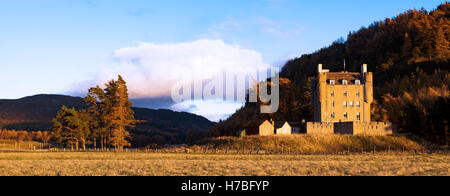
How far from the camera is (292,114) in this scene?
103 m

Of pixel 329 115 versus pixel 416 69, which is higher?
pixel 416 69

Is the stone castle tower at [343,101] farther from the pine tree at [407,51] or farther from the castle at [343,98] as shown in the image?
the pine tree at [407,51]

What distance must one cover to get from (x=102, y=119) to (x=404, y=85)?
77612mm

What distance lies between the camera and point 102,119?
256ft

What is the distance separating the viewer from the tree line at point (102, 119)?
7644 centimetres

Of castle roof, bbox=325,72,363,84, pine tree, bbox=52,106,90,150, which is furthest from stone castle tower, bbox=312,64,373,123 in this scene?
pine tree, bbox=52,106,90,150

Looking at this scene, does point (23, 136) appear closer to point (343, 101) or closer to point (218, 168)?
point (343, 101)

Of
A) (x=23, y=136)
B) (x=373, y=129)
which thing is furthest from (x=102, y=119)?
(x=23, y=136)

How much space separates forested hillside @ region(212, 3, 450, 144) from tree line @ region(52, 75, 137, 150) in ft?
94.7

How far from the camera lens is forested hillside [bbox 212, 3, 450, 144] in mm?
77188
